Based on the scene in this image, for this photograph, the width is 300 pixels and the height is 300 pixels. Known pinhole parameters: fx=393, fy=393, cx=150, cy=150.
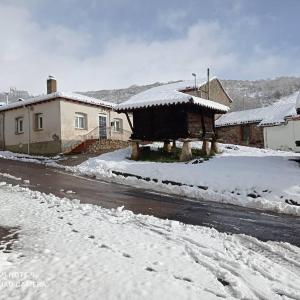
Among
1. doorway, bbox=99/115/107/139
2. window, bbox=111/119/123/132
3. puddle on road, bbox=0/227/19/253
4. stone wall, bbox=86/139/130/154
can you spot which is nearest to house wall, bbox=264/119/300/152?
window, bbox=111/119/123/132

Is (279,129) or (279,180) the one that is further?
(279,129)

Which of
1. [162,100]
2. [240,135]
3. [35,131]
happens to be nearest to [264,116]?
[240,135]

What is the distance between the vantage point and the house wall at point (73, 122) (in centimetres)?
2608

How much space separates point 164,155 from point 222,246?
567 inches

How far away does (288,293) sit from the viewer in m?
4.66

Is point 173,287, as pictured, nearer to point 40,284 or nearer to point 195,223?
point 40,284

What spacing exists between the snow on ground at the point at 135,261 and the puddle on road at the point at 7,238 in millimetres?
112

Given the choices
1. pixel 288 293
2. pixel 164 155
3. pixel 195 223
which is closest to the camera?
pixel 288 293

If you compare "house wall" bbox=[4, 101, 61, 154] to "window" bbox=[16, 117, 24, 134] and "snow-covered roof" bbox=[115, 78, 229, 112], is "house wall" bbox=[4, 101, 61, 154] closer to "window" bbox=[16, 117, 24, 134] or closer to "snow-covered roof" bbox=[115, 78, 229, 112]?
"window" bbox=[16, 117, 24, 134]

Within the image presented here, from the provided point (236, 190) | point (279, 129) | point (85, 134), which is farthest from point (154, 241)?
point (279, 129)

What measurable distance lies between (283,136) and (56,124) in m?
17.7

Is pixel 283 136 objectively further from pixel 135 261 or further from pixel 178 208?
pixel 135 261

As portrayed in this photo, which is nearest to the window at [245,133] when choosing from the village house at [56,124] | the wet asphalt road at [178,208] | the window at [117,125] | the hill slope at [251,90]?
the village house at [56,124]

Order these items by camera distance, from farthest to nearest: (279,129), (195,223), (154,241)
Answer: (279,129), (195,223), (154,241)
